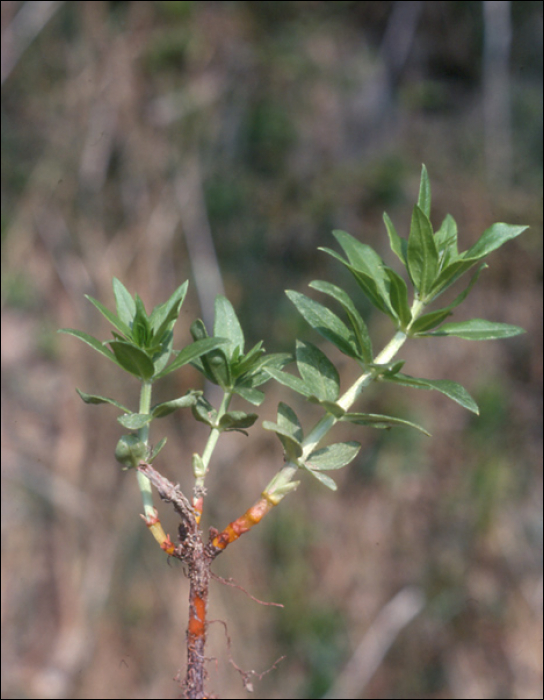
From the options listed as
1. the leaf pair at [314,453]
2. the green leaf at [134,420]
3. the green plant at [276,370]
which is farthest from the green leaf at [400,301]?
the green leaf at [134,420]

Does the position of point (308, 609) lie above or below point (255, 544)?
below

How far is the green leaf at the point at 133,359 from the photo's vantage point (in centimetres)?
38

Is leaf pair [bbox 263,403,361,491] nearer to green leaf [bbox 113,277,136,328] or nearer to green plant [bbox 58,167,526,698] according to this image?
green plant [bbox 58,167,526,698]

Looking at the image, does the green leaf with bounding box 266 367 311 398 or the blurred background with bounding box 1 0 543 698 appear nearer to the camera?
the green leaf with bounding box 266 367 311 398

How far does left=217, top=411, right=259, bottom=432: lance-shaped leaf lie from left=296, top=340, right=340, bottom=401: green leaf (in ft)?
0.18

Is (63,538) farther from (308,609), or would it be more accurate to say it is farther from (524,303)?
(524,303)

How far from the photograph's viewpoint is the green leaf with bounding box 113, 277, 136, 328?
0.46m

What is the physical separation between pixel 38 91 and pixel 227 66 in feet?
2.47

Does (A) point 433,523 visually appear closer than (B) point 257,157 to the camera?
Yes

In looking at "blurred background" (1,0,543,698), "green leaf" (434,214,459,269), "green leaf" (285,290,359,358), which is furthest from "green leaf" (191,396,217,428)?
"blurred background" (1,0,543,698)

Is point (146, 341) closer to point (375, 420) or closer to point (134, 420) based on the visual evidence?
point (134, 420)

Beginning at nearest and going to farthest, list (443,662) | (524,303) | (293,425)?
(293,425), (443,662), (524,303)

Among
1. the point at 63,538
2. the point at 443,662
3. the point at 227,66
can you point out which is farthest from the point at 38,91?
the point at 443,662

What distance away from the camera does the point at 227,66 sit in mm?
2271
